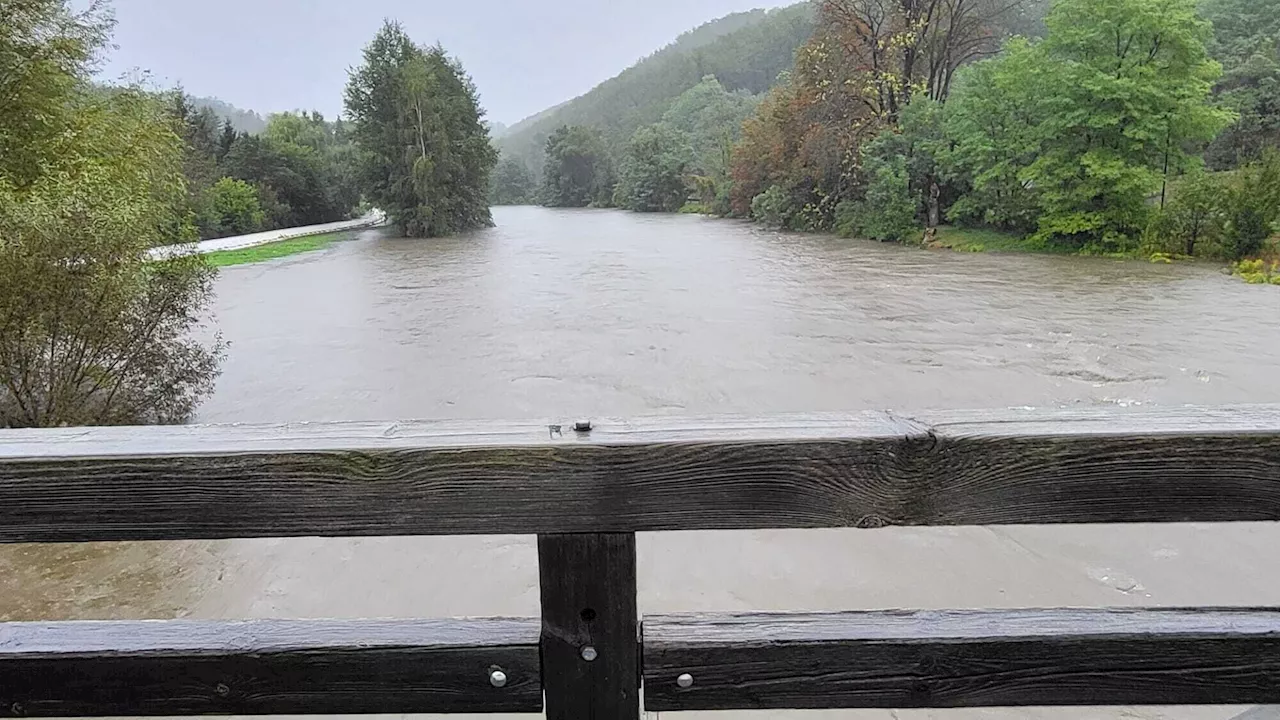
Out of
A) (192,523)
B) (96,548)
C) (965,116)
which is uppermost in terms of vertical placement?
(965,116)

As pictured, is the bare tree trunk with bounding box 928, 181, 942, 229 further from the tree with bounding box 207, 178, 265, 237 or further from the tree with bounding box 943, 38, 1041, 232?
the tree with bounding box 207, 178, 265, 237

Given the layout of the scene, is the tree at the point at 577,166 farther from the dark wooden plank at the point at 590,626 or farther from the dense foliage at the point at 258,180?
the dark wooden plank at the point at 590,626

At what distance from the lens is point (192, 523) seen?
33.2 inches

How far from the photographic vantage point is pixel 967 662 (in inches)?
36.1

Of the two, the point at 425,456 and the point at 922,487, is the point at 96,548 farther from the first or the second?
the point at 922,487

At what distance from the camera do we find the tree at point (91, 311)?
5.05 metres

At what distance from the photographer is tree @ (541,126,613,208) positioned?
55625 millimetres

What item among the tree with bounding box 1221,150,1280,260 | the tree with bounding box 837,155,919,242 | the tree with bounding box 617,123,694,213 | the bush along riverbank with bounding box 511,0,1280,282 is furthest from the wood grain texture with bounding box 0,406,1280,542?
the tree with bounding box 617,123,694,213

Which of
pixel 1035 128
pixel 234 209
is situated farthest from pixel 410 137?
pixel 1035 128

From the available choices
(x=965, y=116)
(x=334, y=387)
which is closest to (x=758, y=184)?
(x=965, y=116)

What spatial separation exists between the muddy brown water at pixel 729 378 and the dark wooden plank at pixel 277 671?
0.27m

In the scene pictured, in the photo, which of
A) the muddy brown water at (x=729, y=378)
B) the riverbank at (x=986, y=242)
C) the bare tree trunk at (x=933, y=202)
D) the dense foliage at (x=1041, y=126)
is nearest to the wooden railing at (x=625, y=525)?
the muddy brown water at (x=729, y=378)

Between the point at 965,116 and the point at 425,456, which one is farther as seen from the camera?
the point at 965,116

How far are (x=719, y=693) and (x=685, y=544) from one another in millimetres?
3246
